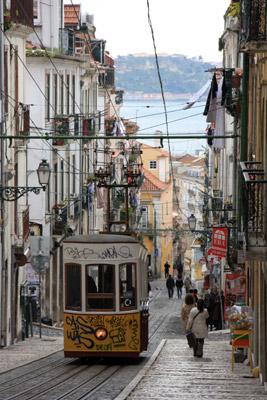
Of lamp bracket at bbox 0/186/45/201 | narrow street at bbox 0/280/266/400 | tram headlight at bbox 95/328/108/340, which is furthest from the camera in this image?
lamp bracket at bbox 0/186/45/201

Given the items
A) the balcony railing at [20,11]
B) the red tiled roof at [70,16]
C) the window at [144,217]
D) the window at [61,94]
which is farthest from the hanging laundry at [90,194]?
the window at [144,217]

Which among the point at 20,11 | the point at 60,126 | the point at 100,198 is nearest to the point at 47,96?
the point at 60,126

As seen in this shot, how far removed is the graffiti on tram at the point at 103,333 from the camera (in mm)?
26219

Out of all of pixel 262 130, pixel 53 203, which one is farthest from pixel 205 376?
pixel 53 203

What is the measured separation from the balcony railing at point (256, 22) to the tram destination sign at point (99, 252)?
9526mm

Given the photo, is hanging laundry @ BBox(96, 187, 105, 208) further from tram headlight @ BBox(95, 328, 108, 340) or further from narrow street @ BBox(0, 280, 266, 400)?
tram headlight @ BBox(95, 328, 108, 340)

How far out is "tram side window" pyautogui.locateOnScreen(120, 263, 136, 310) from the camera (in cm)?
2641

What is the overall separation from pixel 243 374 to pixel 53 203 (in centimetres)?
2991

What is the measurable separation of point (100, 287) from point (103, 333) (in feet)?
2.87

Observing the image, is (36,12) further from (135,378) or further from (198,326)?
(135,378)

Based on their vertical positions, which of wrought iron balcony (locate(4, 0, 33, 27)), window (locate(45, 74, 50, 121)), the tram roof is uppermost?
wrought iron balcony (locate(4, 0, 33, 27))

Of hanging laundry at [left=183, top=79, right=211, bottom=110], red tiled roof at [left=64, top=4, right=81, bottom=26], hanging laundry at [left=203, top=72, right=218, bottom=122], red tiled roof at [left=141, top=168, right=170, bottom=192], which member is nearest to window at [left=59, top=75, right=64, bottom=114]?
hanging laundry at [left=183, top=79, right=211, bottom=110]

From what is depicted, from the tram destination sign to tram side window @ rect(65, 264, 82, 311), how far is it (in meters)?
0.21

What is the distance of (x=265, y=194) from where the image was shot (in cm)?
1905
